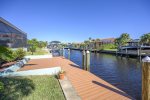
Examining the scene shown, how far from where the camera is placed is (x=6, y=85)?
1203 cm

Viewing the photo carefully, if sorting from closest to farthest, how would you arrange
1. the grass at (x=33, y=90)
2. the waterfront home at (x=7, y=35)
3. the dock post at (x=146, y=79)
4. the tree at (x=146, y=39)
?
the dock post at (x=146, y=79)
the grass at (x=33, y=90)
the waterfront home at (x=7, y=35)
the tree at (x=146, y=39)

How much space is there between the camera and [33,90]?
1079cm

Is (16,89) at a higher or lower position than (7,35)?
lower

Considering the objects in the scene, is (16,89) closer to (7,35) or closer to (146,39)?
(7,35)

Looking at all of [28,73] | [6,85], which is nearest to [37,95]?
[6,85]

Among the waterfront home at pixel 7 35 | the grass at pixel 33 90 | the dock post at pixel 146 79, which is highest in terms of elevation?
the waterfront home at pixel 7 35

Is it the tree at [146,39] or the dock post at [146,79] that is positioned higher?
the tree at [146,39]

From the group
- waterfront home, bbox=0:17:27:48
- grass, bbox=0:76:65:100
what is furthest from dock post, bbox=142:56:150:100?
waterfront home, bbox=0:17:27:48

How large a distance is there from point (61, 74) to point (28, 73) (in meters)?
3.36

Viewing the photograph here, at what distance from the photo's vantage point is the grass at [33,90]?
9728 mm

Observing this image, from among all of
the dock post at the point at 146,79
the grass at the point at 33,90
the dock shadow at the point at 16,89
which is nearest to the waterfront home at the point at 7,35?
the dock shadow at the point at 16,89

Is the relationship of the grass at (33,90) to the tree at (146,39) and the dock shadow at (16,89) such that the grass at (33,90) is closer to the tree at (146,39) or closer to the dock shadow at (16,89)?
the dock shadow at (16,89)

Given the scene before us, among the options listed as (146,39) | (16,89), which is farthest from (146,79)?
(146,39)

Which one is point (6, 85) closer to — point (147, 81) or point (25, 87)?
point (25, 87)
